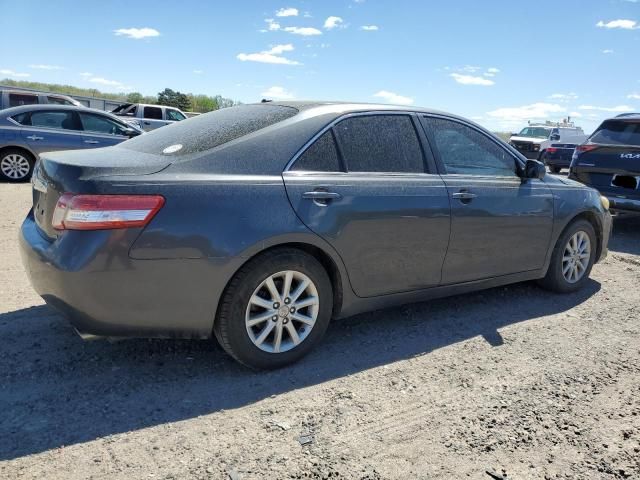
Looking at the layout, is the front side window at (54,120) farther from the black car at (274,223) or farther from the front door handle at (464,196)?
the front door handle at (464,196)

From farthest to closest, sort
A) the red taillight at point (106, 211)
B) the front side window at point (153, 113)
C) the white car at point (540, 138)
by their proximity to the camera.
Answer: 1. the white car at point (540, 138)
2. the front side window at point (153, 113)
3. the red taillight at point (106, 211)

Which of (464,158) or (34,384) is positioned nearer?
(34,384)

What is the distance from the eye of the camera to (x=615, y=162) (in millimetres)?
7898

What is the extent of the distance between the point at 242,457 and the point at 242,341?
77 centimetres

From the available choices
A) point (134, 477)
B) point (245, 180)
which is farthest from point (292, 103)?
point (134, 477)

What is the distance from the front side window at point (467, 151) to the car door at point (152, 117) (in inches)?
682

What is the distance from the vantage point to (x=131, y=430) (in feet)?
8.70

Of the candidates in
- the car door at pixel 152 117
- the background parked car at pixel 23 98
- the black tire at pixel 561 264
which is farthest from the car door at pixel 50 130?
the car door at pixel 152 117

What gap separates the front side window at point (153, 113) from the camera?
2025 centimetres

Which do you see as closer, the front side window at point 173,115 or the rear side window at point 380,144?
the rear side window at point 380,144

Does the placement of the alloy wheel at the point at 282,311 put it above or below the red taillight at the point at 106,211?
below

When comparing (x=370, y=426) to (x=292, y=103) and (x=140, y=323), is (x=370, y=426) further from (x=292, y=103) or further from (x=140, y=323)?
(x=292, y=103)

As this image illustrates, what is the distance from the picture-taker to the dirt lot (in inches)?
97.7

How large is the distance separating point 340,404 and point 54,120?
9.54 metres
